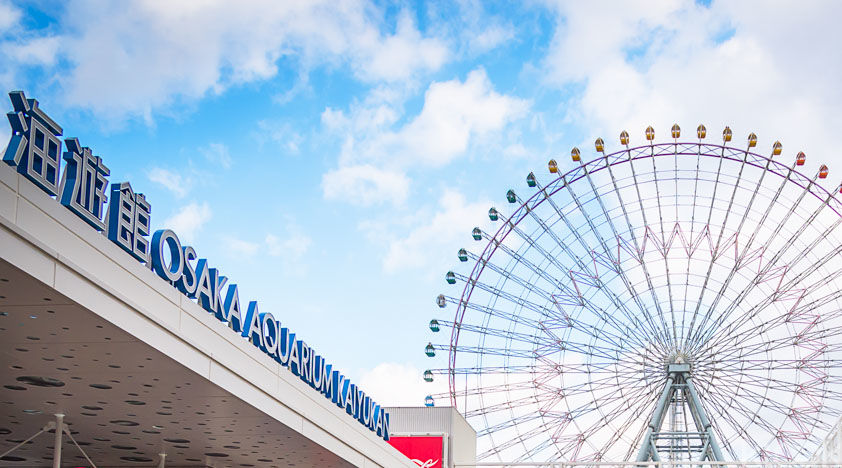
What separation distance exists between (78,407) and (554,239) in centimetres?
2452

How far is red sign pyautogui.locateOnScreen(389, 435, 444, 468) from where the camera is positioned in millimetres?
34375

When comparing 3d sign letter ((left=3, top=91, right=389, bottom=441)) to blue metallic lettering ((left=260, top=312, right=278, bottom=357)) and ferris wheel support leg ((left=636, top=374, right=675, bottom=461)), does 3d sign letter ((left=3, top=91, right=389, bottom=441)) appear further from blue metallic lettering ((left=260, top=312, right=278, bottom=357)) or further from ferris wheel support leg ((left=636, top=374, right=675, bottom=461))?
ferris wheel support leg ((left=636, top=374, right=675, bottom=461))

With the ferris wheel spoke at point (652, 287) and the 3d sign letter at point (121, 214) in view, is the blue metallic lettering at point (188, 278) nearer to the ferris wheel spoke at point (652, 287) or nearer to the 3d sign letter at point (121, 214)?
the 3d sign letter at point (121, 214)

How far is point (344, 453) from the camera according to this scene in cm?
2223

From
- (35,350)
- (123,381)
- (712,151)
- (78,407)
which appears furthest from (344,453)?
(712,151)

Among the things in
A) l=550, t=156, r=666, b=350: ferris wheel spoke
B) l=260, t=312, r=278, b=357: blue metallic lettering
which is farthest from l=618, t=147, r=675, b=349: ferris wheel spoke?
l=260, t=312, r=278, b=357: blue metallic lettering

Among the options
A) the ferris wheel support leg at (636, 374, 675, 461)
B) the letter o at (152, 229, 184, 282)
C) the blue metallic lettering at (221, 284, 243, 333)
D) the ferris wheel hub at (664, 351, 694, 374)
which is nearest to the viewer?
the letter o at (152, 229, 184, 282)

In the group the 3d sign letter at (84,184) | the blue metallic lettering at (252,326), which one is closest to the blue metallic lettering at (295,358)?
the blue metallic lettering at (252,326)

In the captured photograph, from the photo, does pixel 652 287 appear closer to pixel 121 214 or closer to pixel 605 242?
pixel 605 242

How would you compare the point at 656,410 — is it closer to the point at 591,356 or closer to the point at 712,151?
the point at 591,356

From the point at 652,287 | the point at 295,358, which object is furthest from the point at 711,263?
the point at 295,358

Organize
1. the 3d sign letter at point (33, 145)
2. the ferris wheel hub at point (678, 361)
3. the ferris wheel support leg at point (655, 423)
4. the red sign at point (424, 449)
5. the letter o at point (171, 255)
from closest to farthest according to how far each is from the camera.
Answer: the 3d sign letter at point (33, 145)
the letter o at point (171, 255)
the red sign at point (424, 449)
the ferris wheel support leg at point (655, 423)
the ferris wheel hub at point (678, 361)

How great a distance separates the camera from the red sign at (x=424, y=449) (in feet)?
113

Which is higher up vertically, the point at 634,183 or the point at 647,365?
the point at 634,183
